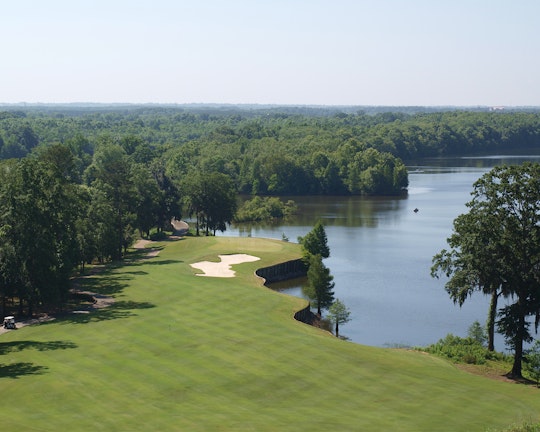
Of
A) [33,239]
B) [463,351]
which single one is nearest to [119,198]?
[33,239]

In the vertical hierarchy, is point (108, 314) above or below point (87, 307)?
above

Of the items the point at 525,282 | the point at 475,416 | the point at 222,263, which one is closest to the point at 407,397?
the point at 475,416

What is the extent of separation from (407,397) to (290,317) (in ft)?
62.5

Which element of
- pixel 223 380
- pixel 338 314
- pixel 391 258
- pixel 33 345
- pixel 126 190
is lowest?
pixel 391 258

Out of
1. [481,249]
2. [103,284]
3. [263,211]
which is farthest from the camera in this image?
[263,211]

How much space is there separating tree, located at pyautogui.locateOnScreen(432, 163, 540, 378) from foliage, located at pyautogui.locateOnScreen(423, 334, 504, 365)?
2.07 meters

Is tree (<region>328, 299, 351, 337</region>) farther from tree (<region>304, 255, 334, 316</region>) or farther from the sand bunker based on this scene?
the sand bunker

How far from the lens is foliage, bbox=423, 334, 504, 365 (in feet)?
158

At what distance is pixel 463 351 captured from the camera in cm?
4953

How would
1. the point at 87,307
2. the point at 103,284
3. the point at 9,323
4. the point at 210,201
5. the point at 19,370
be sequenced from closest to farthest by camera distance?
the point at 19,370 < the point at 9,323 < the point at 87,307 < the point at 103,284 < the point at 210,201

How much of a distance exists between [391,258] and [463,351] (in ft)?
126

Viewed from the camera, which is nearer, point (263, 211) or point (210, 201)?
point (210, 201)

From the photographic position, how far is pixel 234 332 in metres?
49.7

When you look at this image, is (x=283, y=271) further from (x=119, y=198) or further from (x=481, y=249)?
(x=481, y=249)
